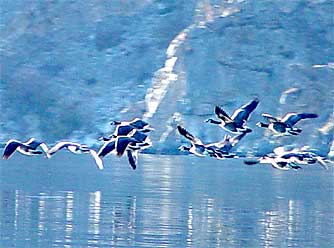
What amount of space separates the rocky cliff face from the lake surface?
3459cm

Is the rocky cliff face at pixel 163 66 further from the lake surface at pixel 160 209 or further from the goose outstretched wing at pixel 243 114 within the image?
the goose outstretched wing at pixel 243 114

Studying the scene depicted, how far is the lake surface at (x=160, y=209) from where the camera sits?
42.3 meters

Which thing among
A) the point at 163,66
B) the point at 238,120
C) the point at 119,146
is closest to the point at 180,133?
the point at 238,120

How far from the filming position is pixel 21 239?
41.1 meters

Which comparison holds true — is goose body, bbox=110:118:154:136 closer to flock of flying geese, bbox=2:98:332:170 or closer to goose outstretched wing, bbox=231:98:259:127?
flock of flying geese, bbox=2:98:332:170

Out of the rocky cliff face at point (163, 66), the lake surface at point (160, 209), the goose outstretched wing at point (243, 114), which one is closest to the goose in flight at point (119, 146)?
the goose outstretched wing at point (243, 114)

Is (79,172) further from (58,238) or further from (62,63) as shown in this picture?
(62,63)

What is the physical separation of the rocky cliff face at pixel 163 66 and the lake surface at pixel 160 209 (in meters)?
34.6

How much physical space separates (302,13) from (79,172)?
55547 mm

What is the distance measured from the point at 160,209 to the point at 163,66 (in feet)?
257

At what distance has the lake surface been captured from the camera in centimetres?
4231

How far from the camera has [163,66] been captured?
12962 cm

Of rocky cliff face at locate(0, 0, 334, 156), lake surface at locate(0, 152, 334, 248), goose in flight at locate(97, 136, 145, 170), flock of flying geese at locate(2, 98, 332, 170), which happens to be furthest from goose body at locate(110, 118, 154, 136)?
rocky cliff face at locate(0, 0, 334, 156)

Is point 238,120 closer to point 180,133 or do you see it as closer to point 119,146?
point 180,133
